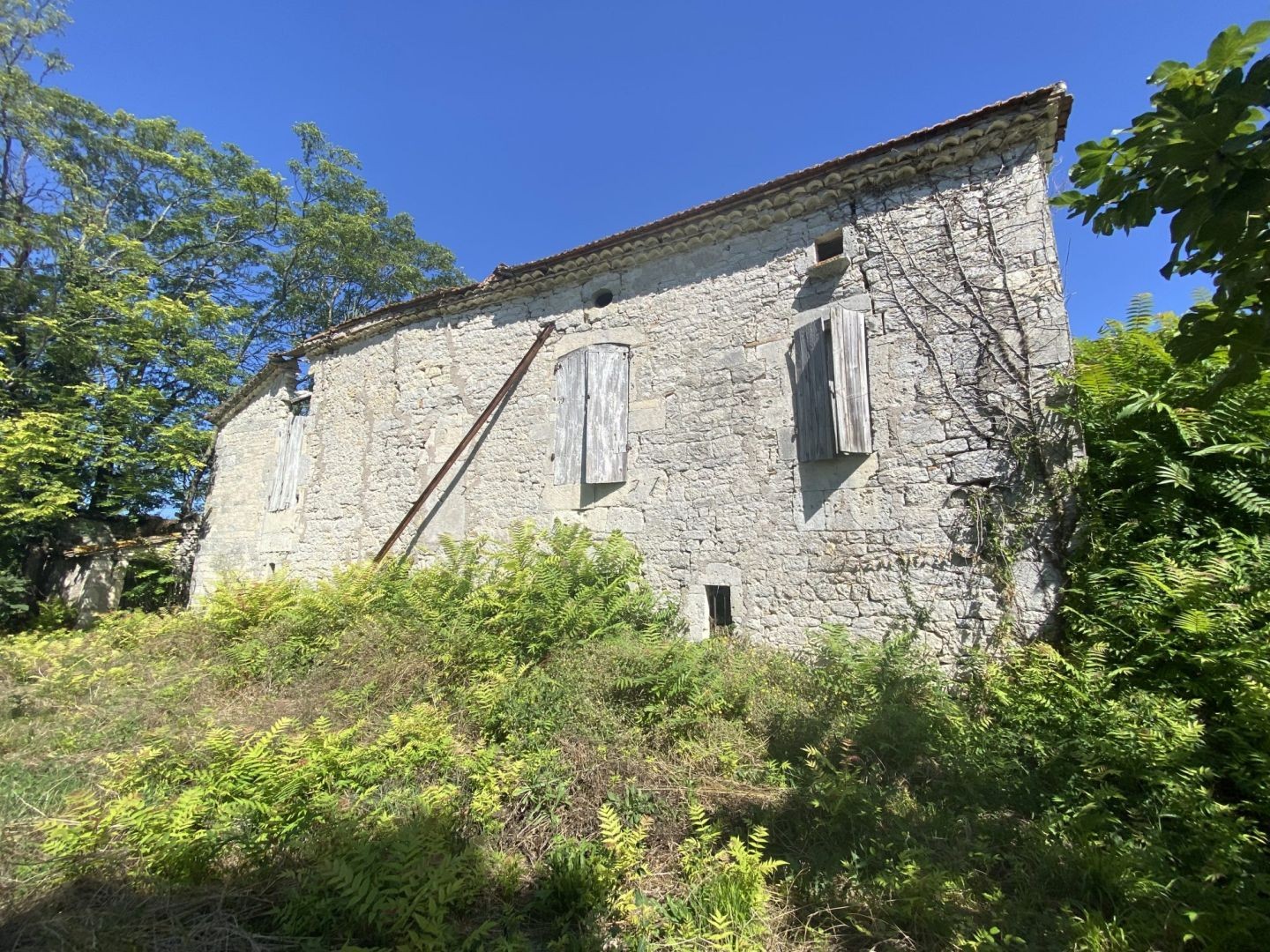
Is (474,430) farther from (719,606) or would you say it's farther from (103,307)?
(103,307)

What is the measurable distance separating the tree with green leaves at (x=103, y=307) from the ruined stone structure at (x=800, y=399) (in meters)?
6.21

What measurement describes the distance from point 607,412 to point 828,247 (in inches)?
137

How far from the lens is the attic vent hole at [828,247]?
6254mm

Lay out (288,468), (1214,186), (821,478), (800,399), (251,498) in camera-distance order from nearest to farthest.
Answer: (1214,186) < (821,478) < (800,399) < (288,468) < (251,498)

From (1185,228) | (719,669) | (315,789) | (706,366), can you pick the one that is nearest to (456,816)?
(315,789)

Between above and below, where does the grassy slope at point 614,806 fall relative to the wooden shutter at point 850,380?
below

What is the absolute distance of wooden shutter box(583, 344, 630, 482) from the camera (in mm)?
7148

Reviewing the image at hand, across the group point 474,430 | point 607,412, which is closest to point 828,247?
point 607,412

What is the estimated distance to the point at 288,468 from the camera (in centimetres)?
1030

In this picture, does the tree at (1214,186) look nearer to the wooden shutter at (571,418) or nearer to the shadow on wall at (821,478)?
the shadow on wall at (821,478)

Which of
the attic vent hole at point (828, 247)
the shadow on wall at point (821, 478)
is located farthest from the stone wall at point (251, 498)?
the attic vent hole at point (828, 247)

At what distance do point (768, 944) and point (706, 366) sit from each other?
567 cm

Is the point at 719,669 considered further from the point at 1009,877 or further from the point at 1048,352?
the point at 1048,352

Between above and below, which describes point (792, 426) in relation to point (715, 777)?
above
